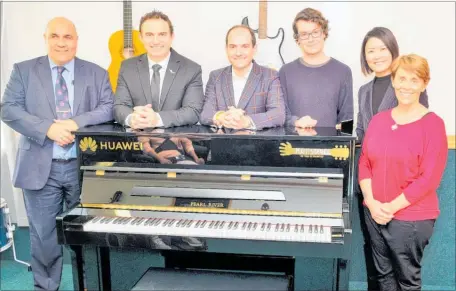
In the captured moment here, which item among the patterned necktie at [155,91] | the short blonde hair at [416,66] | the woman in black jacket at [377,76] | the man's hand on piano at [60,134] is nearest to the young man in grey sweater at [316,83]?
the woman in black jacket at [377,76]

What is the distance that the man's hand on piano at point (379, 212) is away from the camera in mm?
2355

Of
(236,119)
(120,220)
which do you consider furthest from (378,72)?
(120,220)

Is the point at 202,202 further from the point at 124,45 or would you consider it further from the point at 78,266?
the point at 124,45

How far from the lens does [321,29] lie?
109 inches

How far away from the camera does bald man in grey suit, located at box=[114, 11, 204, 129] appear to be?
2.67 m

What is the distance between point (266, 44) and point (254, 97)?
96 centimetres

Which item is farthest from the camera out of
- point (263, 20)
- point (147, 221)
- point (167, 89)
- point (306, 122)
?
point (263, 20)

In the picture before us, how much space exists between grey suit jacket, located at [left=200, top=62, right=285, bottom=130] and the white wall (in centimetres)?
94

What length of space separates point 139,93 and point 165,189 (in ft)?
2.10

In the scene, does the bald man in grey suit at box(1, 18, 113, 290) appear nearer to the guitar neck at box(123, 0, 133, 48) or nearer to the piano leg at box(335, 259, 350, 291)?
the guitar neck at box(123, 0, 133, 48)

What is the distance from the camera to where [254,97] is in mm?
2607

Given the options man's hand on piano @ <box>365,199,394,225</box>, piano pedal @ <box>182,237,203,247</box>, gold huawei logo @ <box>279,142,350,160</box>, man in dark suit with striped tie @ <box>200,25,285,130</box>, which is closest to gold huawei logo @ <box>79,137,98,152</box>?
man in dark suit with striped tie @ <box>200,25,285,130</box>

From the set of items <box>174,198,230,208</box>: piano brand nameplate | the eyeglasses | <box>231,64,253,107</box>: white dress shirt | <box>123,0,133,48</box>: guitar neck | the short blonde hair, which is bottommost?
<box>174,198,230,208</box>: piano brand nameplate

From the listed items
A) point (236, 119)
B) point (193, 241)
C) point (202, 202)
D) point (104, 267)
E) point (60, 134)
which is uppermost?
point (236, 119)
